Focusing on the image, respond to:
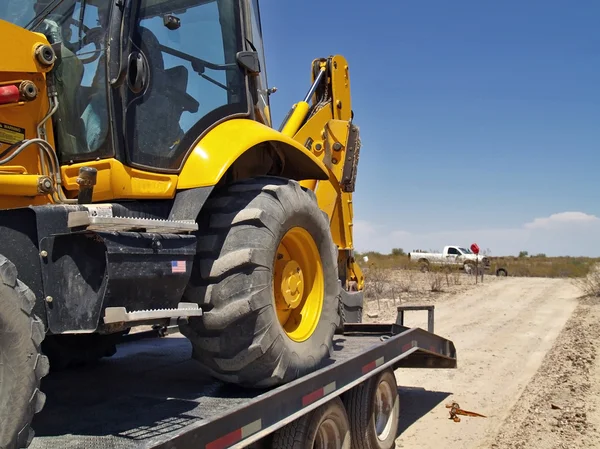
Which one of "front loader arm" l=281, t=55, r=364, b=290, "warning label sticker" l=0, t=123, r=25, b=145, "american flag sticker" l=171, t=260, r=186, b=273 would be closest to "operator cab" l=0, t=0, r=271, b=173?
"warning label sticker" l=0, t=123, r=25, b=145

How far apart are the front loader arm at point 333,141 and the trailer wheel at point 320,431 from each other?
2433mm

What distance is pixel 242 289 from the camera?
11.6 feet

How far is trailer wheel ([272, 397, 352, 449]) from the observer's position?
397 centimetres

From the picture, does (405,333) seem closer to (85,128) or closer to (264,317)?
(264,317)

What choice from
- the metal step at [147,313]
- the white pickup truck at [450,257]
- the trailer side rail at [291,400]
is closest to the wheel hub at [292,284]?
the trailer side rail at [291,400]

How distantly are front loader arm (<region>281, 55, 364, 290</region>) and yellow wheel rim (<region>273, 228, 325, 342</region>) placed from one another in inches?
78.0

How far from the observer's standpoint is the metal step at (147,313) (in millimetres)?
2781

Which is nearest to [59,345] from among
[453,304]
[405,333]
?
[405,333]

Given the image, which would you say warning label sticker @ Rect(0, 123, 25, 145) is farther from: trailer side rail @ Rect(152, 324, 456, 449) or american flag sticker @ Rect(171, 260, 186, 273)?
trailer side rail @ Rect(152, 324, 456, 449)

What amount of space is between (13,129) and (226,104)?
1.46 meters

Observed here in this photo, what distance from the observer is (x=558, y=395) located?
763 cm

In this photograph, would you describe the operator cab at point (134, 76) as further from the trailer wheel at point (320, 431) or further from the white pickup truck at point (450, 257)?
the white pickup truck at point (450, 257)

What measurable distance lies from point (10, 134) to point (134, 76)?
72 cm

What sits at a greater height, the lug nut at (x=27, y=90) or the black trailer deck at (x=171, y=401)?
the lug nut at (x=27, y=90)
